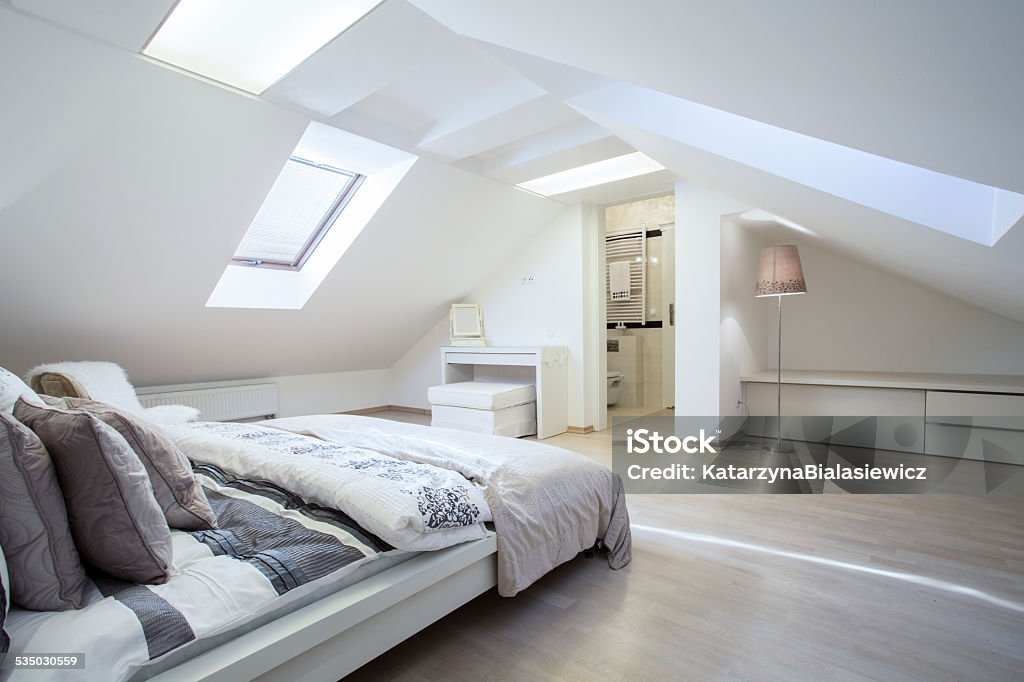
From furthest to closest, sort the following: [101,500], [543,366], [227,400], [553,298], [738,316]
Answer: [553,298] → [227,400] → [543,366] → [738,316] → [101,500]

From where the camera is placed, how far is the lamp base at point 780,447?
399 centimetres

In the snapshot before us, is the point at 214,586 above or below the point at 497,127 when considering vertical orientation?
below

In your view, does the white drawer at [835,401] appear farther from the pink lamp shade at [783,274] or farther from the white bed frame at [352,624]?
the white bed frame at [352,624]

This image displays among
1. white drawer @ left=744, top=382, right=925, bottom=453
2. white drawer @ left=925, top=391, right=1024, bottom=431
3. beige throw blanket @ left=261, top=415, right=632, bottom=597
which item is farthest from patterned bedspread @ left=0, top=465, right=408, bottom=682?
white drawer @ left=925, top=391, right=1024, bottom=431

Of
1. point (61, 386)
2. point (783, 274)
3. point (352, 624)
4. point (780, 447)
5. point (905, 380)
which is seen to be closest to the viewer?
point (352, 624)

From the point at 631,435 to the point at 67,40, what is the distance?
4734 millimetres

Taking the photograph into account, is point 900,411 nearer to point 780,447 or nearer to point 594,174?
point 780,447

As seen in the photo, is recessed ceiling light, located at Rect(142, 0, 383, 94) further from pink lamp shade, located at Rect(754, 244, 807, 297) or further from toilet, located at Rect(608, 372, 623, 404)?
toilet, located at Rect(608, 372, 623, 404)

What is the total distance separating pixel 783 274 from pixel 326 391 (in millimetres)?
4869

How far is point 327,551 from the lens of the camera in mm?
1405

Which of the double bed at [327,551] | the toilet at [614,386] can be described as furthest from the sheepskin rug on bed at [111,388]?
the toilet at [614,386]

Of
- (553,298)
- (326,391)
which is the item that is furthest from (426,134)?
A: (326,391)

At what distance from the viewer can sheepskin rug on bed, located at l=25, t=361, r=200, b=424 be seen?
2.89 m

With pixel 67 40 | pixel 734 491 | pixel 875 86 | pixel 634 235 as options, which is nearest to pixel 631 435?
pixel 734 491
